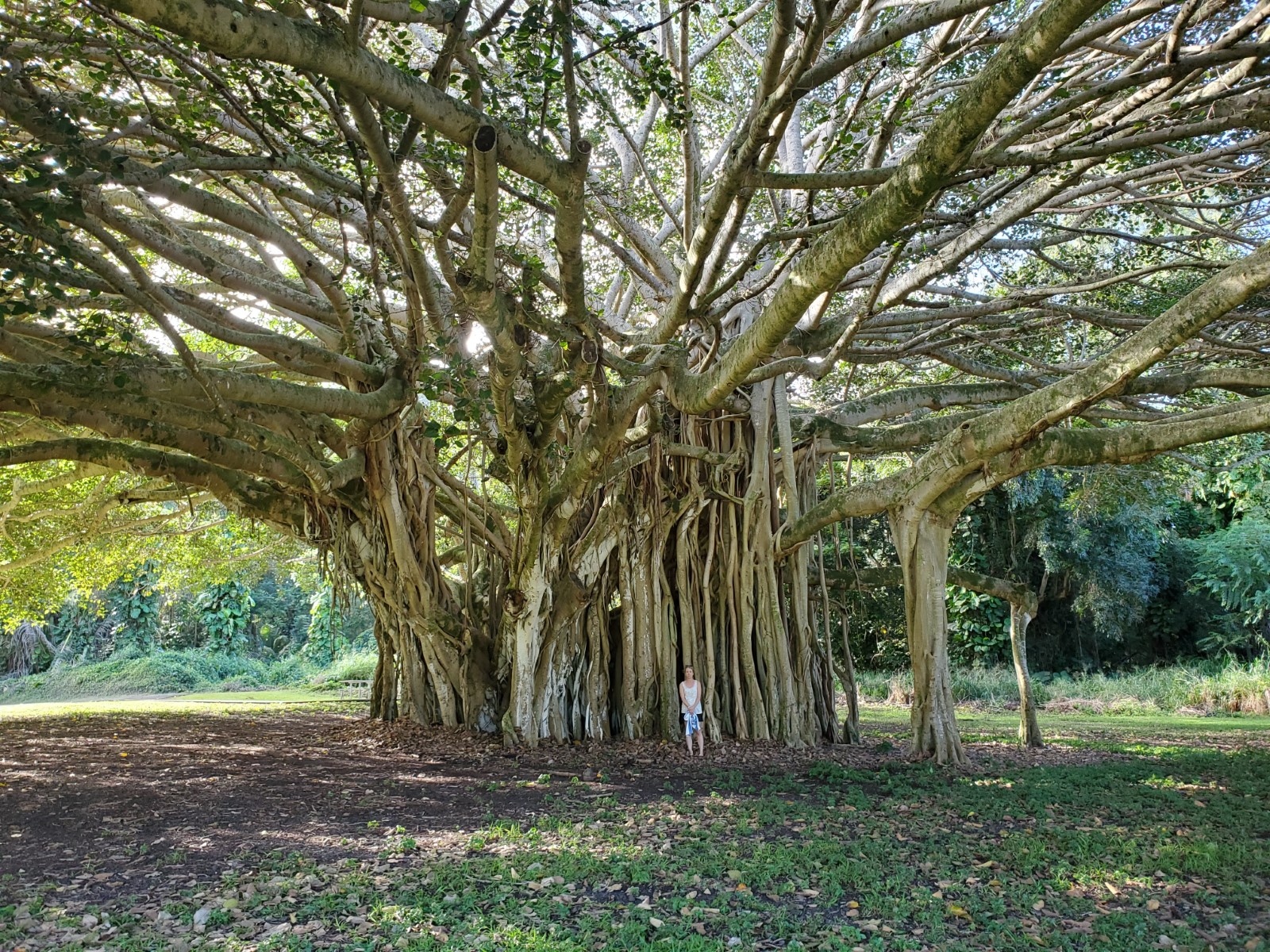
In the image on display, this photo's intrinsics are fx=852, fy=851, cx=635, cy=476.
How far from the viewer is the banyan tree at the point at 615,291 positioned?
4.32 meters

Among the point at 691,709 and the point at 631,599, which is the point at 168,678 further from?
the point at 691,709

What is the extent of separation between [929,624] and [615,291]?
5.73 m

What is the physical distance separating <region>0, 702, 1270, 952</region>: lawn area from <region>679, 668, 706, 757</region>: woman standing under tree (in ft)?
1.02

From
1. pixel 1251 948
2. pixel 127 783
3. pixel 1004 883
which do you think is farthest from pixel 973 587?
pixel 127 783

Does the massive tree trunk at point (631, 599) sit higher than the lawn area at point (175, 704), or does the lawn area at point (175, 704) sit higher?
the massive tree trunk at point (631, 599)

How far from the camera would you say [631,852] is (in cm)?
444

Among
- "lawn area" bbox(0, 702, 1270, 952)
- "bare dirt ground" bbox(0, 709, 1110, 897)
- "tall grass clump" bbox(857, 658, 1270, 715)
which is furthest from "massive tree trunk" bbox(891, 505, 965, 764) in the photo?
"tall grass clump" bbox(857, 658, 1270, 715)

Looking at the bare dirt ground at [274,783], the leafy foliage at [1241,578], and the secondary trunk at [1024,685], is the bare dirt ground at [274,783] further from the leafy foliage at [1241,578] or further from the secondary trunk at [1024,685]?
the leafy foliage at [1241,578]

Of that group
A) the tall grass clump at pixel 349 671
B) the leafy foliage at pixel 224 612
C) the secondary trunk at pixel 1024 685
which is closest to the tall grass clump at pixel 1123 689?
the secondary trunk at pixel 1024 685

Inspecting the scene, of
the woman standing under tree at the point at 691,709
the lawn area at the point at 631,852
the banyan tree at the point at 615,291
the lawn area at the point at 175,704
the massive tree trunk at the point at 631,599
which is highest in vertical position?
the banyan tree at the point at 615,291

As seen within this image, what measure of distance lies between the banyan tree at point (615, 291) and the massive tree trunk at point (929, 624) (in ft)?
0.13

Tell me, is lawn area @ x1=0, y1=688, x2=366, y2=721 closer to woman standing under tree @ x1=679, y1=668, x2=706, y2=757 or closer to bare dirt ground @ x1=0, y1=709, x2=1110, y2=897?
bare dirt ground @ x1=0, y1=709, x2=1110, y2=897

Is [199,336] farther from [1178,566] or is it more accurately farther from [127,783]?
[1178,566]

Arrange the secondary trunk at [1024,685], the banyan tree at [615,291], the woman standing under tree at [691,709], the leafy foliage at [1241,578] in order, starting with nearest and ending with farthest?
1. the banyan tree at [615,291]
2. the woman standing under tree at [691,709]
3. the secondary trunk at [1024,685]
4. the leafy foliage at [1241,578]
